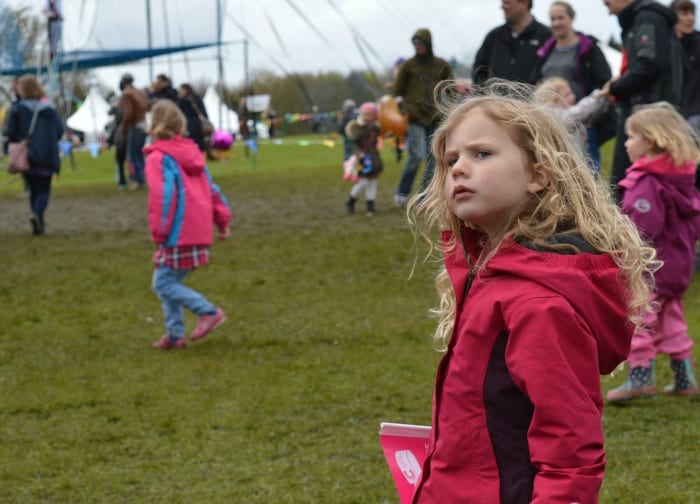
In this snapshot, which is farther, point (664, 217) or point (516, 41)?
point (516, 41)

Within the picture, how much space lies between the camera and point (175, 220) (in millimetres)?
7516

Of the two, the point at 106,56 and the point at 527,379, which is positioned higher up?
the point at 527,379

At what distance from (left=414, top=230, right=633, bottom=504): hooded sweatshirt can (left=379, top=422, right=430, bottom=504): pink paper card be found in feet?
0.54

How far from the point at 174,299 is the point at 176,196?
0.65 m

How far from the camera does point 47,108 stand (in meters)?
14.2

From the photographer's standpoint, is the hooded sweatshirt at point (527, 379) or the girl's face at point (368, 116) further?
the girl's face at point (368, 116)

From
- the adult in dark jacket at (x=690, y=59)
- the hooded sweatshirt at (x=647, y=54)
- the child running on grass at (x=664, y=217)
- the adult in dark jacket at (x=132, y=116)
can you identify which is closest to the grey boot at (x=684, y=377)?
the child running on grass at (x=664, y=217)

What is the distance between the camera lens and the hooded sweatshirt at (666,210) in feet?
18.4

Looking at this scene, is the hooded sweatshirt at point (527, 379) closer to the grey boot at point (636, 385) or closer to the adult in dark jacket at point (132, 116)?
the grey boot at point (636, 385)

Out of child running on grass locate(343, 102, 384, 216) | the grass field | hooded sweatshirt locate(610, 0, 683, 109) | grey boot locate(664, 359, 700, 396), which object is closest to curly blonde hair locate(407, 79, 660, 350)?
the grass field

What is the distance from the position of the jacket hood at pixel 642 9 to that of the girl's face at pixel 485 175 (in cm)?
551

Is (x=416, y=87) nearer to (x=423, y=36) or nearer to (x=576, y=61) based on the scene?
(x=423, y=36)

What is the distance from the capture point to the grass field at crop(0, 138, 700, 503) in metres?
4.83

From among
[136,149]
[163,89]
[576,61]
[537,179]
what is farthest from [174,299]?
[136,149]
